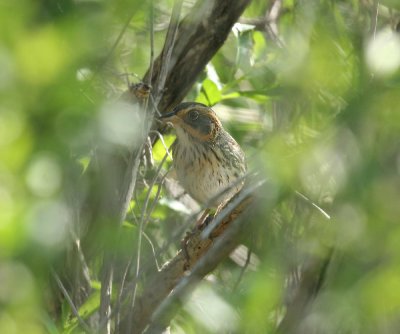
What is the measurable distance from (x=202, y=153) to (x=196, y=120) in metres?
0.23

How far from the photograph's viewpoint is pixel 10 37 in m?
1.65

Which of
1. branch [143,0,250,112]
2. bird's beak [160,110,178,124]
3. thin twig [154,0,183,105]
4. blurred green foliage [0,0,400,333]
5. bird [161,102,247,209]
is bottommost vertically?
bird [161,102,247,209]

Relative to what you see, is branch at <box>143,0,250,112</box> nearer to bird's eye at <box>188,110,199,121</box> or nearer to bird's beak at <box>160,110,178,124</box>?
bird's beak at <box>160,110,178,124</box>

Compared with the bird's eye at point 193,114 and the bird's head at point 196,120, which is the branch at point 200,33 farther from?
the bird's eye at point 193,114

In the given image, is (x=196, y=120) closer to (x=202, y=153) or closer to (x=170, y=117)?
(x=202, y=153)

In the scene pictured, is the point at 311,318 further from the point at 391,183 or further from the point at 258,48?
the point at 258,48

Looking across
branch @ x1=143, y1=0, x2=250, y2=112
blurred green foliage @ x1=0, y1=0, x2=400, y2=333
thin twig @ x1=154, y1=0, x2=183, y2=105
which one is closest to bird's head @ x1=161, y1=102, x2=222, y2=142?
branch @ x1=143, y1=0, x2=250, y2=112

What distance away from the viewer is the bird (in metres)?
5.45

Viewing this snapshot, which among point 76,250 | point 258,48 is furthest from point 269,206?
point 258,48

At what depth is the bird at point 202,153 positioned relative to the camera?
5.45 meters

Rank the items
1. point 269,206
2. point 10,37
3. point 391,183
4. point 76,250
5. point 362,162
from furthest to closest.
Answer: point 76,250 < point 269,206 < point 391,183 < point 362,162 < point 10,37

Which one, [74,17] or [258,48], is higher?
[74,17]

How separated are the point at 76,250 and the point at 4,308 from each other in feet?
9.88

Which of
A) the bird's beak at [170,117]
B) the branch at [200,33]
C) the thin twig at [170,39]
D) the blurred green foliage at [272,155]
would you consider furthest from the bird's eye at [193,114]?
the blurred green foliage at [272,155]
